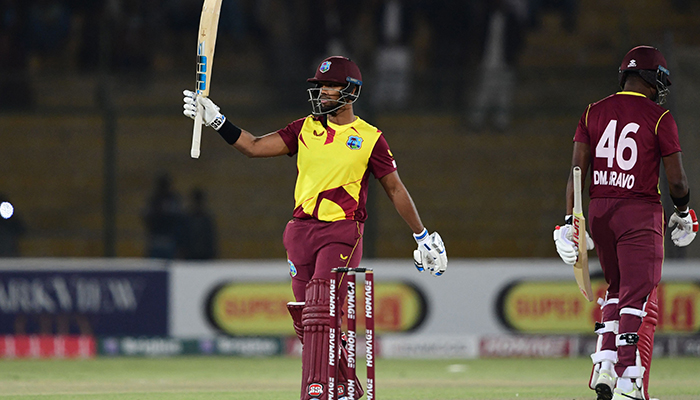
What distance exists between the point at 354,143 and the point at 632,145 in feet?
Answer: 5.43

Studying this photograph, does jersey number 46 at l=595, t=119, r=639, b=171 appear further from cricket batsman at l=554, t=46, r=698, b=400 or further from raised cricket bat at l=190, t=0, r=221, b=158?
raised cricket bat at l=190, t=0, r=221, b=158

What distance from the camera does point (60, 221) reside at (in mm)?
13953

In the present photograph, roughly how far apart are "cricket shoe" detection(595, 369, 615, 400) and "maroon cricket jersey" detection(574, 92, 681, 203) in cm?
106

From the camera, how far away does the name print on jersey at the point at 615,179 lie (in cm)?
634

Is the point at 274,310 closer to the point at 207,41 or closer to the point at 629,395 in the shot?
the point at 207,41

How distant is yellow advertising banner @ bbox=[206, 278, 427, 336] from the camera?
36.6ft

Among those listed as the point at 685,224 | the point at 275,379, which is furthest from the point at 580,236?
the point at 275,379

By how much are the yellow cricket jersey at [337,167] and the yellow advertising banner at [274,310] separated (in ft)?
16.9

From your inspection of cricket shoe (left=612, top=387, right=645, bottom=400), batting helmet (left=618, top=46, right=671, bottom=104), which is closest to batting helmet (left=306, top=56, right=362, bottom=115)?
batting helmet (left=618, top=46, right=671, bottom=104)

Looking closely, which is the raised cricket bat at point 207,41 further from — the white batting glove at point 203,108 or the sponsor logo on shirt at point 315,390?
the sponsor logo on shirt at point 315,390

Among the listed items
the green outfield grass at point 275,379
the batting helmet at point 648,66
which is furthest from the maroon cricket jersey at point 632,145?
the green outfield grass at point 275,379

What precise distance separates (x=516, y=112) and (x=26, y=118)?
237 inches

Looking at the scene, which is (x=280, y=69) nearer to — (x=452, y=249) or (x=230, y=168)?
(x=230, y=168)

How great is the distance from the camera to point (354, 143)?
19.7ft
